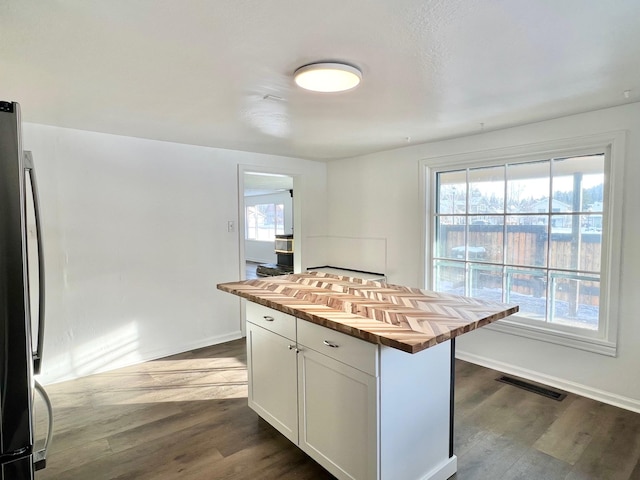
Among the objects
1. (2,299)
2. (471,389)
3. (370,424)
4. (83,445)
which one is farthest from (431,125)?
(83,445)

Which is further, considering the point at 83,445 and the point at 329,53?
the point at 83,445

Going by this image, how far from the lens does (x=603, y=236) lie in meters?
2.72

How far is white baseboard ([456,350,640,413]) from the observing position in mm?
2627

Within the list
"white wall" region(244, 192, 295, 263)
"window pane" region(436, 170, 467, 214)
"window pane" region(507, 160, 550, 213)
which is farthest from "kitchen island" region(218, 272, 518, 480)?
"white wall" region(244, 192, 295, 263)

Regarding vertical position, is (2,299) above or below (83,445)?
above

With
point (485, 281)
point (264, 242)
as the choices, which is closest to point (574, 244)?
point (485, 281)

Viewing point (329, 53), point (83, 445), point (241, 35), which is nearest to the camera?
point (241, 35)

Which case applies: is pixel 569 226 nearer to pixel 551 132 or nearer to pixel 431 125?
pixel 551 132

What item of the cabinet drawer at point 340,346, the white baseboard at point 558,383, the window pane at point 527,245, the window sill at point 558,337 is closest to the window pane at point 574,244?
the window pane at point 527,245

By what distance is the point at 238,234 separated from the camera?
410 centimetres

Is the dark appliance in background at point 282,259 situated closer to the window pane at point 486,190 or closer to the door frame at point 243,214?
the door frame at point 243,214

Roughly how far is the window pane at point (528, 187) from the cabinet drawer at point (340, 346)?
233 cm

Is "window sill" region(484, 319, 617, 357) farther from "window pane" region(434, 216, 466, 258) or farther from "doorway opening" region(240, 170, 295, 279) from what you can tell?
"doorway opening" region(240, 170, 295, 279)

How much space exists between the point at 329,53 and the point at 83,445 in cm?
266
